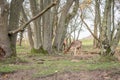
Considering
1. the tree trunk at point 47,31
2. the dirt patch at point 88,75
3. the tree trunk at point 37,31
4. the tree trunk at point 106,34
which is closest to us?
the dirt patch at point 88,75

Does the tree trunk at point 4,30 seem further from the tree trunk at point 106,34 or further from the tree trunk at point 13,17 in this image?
the tree trunk at point 106,34

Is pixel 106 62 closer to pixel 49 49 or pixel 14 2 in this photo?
pixel 14 2

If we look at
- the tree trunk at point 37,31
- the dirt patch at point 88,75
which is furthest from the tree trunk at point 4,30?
Result: the tree trunk at point 37,31

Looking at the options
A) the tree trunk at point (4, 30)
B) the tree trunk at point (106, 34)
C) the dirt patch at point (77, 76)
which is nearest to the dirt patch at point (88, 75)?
the dirt patch at point (77, 76)

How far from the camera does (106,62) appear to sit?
1113 cm

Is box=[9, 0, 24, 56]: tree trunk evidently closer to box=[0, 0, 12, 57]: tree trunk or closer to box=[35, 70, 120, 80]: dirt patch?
box=[0, 0, 12, 57]: tree trunk

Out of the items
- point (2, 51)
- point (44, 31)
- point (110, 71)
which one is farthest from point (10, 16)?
point (44, 31)

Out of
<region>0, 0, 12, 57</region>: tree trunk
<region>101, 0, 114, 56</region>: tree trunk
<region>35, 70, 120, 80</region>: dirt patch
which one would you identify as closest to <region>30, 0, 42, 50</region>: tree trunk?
<region>0, 0, 12, 57</region>: tree trunk

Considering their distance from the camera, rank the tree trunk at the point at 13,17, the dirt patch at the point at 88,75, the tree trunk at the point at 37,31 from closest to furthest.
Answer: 1. the dirt patch at the point at 88,75
2. the tree trunk at the point at 13,17
3. the tree trunk at the point at 37,31

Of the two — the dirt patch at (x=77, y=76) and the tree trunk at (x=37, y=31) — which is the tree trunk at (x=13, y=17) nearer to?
the dirt patch at (x=77, y=76)

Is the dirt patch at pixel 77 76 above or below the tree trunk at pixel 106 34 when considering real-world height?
below

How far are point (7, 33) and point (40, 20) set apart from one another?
758 cm

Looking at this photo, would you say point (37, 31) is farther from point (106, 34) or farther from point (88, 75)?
point (88, 75)

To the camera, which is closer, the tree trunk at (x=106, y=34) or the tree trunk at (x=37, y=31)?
the tree trunk at (x=106, y=34)
